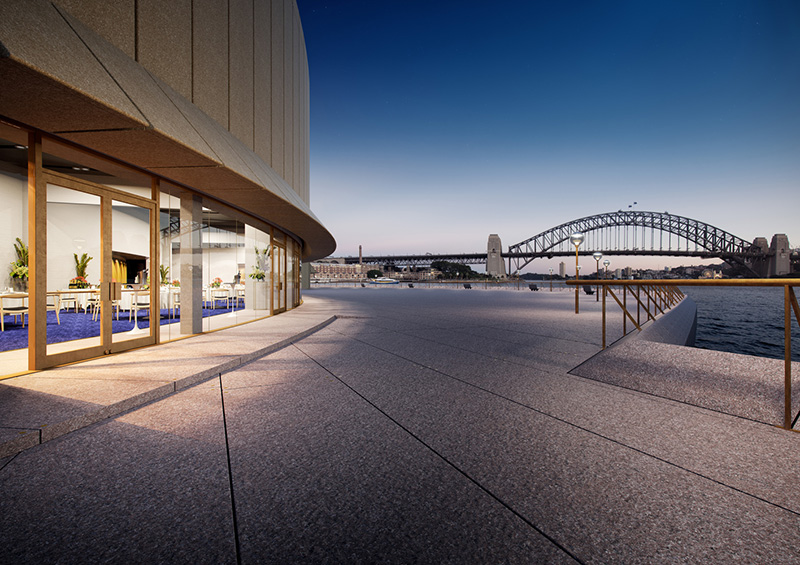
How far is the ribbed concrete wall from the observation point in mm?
6773

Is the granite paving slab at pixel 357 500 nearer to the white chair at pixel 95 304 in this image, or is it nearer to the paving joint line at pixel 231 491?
the paving joint line at pixel 231 491

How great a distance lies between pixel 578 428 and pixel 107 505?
13.9ft

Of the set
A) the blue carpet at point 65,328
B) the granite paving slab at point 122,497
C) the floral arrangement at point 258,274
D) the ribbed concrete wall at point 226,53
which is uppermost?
Result: the ribbed concrete wall at point 226,53

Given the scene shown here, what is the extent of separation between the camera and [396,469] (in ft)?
10.7

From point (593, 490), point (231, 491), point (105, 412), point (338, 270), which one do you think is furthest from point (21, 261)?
point (338, 270)

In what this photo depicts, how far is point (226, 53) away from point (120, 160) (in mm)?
4537

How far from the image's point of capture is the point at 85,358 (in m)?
7.15

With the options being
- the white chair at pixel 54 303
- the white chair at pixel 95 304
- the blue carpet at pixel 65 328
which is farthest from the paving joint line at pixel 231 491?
the white chair at pixel 95 304

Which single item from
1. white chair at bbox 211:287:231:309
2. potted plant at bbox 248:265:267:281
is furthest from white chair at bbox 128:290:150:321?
potted plant at bbox 248:265:267:281

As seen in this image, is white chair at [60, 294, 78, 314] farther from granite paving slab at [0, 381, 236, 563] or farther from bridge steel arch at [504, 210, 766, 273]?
bridge steel arch at [504, 210, 766, 273]

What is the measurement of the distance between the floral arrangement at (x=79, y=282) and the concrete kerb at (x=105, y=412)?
328cm

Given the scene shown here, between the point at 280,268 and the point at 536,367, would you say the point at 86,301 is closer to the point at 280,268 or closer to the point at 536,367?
the point at 536,367

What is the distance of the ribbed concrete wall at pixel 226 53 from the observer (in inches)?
267

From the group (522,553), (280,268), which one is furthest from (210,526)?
(280,268)
